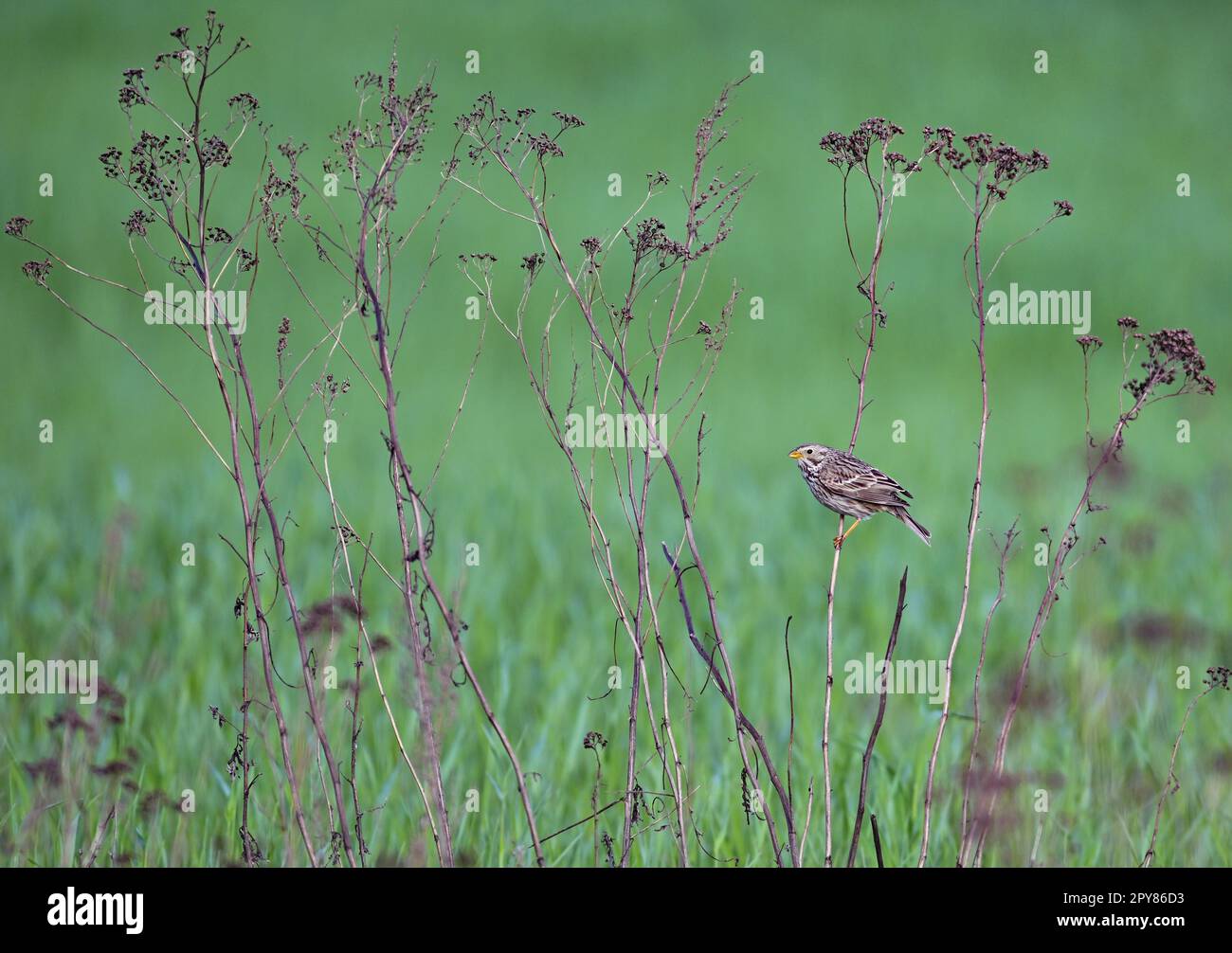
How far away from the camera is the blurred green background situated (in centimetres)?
463

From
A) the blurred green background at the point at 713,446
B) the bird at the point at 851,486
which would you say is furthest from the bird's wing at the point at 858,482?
the blurred green background at the point at 713,446

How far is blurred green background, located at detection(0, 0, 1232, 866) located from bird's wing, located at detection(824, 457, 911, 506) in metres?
0.25

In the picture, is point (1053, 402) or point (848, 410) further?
point (1053, 402)

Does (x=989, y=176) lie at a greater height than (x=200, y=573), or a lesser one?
greater

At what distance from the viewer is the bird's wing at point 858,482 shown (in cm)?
280

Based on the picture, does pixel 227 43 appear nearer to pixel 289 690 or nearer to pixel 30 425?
pixel 30 425

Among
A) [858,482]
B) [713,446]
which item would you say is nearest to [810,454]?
[858,482]

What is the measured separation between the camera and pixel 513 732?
534 cm

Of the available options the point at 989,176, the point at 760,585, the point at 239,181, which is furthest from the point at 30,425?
the point at 989,176

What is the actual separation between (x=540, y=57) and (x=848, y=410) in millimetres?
7713

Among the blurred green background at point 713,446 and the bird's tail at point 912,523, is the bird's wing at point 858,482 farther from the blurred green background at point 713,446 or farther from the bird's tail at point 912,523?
the blurred green background at point 713,446

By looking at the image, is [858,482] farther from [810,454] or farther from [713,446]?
[713,446]

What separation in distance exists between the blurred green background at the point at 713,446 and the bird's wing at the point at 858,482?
251 millimetres

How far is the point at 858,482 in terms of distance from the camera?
2812 millimetres
